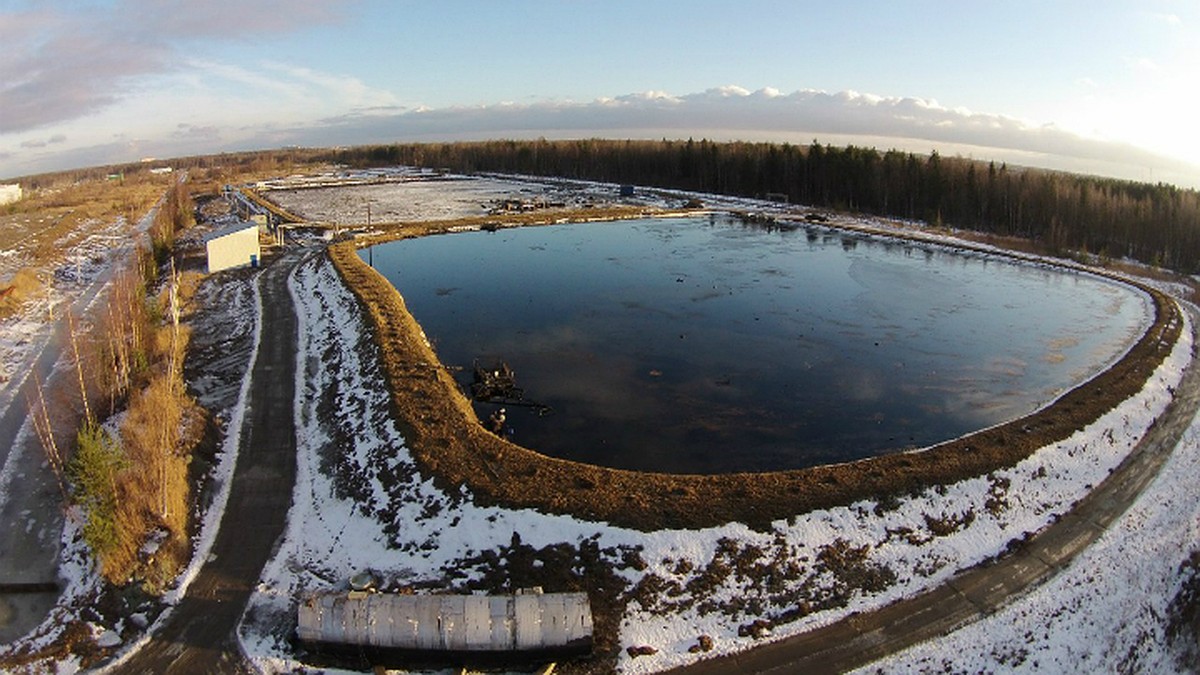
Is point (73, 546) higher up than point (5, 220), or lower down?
Result: lower down

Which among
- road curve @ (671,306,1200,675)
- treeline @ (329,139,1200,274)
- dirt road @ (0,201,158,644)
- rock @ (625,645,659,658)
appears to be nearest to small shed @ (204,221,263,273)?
dirt road @ (0,201,158,644)

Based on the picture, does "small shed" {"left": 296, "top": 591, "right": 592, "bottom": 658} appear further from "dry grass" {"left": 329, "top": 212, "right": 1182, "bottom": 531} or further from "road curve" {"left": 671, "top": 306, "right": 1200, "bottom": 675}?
"dry grass" {"left": 329, "top": 212, "right": 1182, "bottom": 531}

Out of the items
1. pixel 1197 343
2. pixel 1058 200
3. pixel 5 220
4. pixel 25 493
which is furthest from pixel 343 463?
pixel 5 220

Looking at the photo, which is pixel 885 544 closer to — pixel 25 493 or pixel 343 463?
pixel 343 463

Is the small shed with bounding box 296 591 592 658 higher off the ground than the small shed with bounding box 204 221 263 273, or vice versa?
the small shed with bounding box 204 221 263 273

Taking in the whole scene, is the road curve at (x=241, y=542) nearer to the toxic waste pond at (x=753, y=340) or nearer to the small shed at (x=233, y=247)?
the toxic waste pond at (x=753, y=340)

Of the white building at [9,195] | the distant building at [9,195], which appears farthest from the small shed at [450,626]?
the distant building at [9,195]
